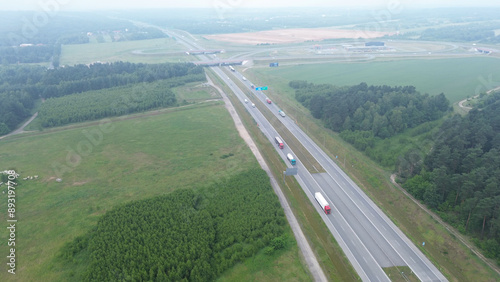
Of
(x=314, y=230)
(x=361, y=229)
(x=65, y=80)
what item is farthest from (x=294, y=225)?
(x=65, y=80)

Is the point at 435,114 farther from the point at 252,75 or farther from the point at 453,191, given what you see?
the point at 252,75

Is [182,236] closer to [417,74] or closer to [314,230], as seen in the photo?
[314,230]

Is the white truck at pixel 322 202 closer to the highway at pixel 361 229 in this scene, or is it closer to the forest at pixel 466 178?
the highway at pixel 361 229

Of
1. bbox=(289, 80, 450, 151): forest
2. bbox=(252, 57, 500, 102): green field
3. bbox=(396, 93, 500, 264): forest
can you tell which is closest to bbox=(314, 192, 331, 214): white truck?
bbox=(396, 93, 500, 264): forest

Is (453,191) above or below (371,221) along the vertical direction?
above

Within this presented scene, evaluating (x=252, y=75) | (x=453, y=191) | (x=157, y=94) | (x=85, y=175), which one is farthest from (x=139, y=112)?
(x=453, y=191)
